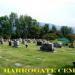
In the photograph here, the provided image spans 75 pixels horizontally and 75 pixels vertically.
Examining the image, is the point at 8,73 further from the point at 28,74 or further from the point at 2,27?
the point at 2,27

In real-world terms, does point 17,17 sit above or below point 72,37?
above

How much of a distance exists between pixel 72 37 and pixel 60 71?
52773mm

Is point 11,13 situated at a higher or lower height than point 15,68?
higher

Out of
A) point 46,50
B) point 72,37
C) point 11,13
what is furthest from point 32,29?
point 46,50

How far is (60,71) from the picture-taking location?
2230cm

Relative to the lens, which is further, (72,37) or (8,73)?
(72,37)

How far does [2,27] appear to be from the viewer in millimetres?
129625

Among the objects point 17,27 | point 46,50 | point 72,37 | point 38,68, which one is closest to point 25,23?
point 17,27

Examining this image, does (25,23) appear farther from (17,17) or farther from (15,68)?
(15,68)

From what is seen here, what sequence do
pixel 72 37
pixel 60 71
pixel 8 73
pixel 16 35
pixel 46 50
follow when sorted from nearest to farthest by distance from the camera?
pixel 8 73 → pixel 60 71 → pixel 46 50 → pixel 72 37 → pixel 16 35

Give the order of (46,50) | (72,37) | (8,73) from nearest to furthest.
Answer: (8,73) < (46,50) < (72,37)

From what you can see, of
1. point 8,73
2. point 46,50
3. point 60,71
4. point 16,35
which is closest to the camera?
point 8,73

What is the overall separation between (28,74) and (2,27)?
110000 mm

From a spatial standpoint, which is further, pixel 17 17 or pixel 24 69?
pixel 17 17
